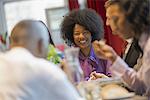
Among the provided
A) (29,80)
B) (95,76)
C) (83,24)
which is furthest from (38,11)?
(29,80)

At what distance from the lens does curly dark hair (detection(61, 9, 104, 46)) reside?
249 centimetres

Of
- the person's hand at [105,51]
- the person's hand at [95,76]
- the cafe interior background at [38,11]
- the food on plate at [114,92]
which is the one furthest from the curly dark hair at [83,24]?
the cafe interior background at [38,11]

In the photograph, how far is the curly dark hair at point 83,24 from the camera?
249 centimetres

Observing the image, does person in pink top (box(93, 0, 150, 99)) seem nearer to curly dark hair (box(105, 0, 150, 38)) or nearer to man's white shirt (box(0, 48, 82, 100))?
curly dark hair (box(105, 0, 150, 38))

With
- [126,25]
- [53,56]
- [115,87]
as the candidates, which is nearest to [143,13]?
[126,25]

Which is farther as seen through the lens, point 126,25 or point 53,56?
point 53,56

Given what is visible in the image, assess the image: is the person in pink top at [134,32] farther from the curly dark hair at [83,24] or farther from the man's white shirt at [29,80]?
the curly dark hair at [83,24]

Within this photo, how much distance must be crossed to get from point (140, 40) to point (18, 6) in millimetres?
3400

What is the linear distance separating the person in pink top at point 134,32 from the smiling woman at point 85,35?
69 centimetres

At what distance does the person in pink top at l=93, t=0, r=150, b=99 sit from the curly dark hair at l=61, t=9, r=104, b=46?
892mm

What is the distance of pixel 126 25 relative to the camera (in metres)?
1.50

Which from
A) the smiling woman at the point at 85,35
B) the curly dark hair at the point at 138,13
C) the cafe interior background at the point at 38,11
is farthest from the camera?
the cafe interior background at the point at 38,11

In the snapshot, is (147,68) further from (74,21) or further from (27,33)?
(74,21)

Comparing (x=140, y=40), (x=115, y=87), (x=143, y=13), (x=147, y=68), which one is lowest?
(x=115, y=87)
